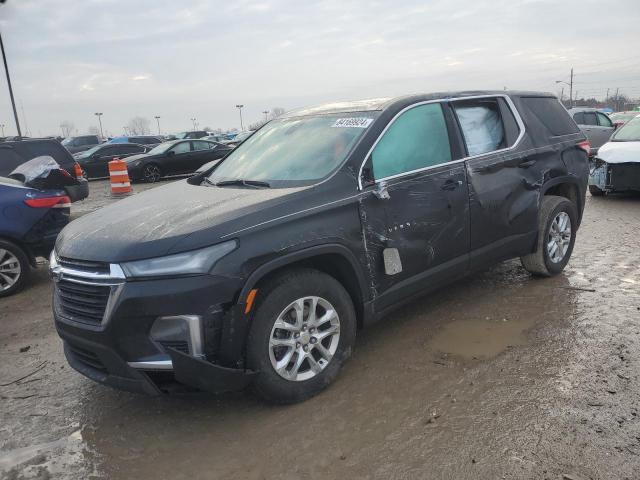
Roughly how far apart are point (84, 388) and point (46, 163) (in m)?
3.99

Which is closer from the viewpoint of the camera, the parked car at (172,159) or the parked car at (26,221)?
the parked car at (26,221)

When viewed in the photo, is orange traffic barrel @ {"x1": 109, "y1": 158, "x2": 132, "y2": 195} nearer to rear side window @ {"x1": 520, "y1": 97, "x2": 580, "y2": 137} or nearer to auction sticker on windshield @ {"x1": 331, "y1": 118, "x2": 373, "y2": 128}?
auction sticker on windshield @ {"x1": 331, "y1": 118, "x2": 373, "y2": 128}

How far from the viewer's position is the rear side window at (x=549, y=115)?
16.3 ft

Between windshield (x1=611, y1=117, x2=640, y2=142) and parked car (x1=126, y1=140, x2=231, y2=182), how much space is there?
13267 millimetres

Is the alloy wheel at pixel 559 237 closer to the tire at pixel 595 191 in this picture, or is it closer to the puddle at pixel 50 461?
the puddle at pixel 50 461

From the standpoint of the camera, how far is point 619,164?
9328 mm

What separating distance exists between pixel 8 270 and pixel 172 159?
12891 mm

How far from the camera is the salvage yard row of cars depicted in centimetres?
279

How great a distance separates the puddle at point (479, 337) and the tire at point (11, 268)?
4743 millimetres

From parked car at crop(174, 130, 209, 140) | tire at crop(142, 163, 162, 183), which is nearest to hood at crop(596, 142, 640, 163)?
tire at crop(142, 163, 162, 183)

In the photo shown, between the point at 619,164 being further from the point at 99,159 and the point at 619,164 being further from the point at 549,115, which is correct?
the point at 99,159

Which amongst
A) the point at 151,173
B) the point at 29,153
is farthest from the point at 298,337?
the point at 151,173

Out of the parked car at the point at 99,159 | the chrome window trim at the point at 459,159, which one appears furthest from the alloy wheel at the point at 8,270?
the parked car at the point at 99,159

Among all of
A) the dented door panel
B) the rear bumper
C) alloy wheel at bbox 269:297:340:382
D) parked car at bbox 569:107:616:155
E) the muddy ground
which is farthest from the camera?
parked car at bbox 569:107:616:155
